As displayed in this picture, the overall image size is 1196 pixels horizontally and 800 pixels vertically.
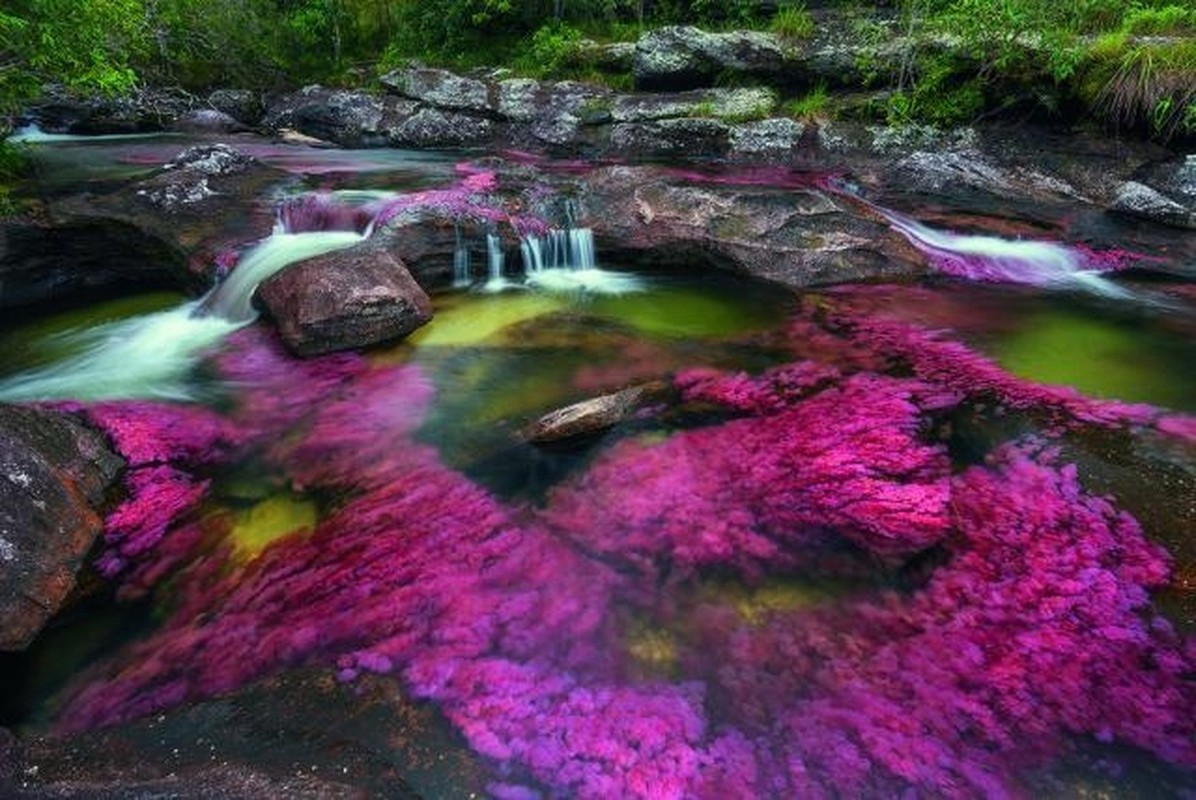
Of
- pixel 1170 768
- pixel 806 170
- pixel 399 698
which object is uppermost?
pixel 806 170

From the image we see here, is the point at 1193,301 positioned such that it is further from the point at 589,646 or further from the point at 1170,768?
the point at 589,646

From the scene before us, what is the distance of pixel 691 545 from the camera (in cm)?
454

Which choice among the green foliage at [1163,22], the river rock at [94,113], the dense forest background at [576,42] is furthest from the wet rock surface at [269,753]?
the river rock at [94,113]

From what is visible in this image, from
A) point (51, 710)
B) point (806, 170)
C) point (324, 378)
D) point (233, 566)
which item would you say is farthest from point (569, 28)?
point (51, 710)

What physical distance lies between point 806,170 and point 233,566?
1194 centimetres

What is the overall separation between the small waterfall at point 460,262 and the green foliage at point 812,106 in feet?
27.1

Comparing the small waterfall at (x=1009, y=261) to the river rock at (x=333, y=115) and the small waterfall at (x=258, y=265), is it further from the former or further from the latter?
the river rock at (x=333, y=115)

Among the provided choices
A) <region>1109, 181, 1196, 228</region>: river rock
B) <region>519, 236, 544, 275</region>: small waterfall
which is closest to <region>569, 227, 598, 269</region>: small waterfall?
<region>519, 236, 544, 275</region>: small waterfall

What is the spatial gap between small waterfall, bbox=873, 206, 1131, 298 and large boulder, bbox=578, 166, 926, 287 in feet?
1.92

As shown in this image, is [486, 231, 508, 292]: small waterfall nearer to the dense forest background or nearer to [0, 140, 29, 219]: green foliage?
the dense forest background

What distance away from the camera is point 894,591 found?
13.6ft

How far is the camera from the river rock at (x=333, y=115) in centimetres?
1655

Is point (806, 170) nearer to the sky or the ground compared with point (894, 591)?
nearer to the sky

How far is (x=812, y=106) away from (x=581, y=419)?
36.6 ft
